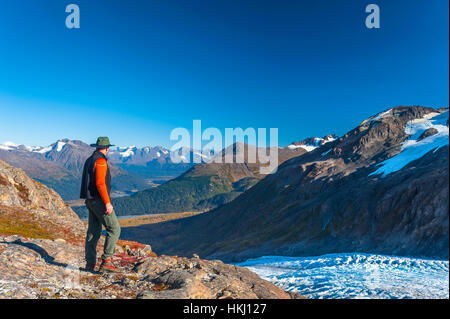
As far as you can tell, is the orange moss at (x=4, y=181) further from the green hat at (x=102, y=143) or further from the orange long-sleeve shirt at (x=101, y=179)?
Result: the orange long-sleeve shirt at (x=101, y=179)

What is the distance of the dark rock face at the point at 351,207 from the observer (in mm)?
30516

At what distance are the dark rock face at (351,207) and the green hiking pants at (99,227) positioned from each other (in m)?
9.47

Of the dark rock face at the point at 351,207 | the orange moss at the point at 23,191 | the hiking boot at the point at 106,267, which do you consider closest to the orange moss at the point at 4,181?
the orange moss at the point at 23,191

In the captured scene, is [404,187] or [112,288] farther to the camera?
[404,187]

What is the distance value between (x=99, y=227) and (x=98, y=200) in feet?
4.28

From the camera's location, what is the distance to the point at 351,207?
60125mm

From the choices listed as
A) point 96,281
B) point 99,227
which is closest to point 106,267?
point 96,281

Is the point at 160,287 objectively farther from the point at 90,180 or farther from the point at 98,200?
the point at 90,180

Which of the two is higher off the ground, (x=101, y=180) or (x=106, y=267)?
(x=101, y=180)

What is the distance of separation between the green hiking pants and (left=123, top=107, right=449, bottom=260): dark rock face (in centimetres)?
947

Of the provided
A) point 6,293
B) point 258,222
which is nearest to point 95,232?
point 6,293

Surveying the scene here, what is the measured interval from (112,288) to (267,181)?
13662cm
